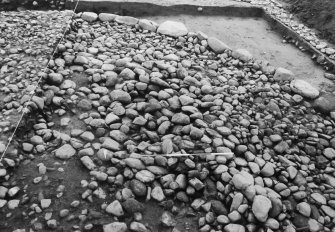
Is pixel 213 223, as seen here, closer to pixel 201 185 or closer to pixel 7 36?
pixel 201 185

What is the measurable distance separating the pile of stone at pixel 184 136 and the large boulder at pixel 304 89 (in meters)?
0.01

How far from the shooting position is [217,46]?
4125 mm

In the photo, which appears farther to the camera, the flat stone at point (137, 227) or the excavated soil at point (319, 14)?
the excavated soil at point (319, 14)

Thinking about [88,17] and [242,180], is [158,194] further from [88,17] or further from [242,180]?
[88,17]

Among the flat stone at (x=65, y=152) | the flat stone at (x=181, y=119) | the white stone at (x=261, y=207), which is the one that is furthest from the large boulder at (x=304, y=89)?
the flat stone at (x=65, y=152)

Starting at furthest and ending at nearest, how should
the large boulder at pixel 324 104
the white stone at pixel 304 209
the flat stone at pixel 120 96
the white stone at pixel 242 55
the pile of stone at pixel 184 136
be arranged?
the white stone at pixel 242 55 → the large boulder at pixel 324 104 → the flat stone at pixel 120 96 → the white stone at pixel 304 209 → the pile of stone at pixel 184 136

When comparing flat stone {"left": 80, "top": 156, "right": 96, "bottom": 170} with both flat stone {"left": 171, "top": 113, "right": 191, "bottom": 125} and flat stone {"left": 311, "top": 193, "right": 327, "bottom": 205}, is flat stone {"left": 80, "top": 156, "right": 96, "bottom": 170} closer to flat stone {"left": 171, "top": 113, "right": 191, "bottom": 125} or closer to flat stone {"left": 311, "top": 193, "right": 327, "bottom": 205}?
flat stone {"left": 171, "top": 113, "right": 191, "bottom": 125}

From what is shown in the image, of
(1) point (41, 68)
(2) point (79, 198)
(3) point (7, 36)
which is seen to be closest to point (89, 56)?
(1) point (41, 68)

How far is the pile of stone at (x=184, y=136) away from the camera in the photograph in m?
2.36

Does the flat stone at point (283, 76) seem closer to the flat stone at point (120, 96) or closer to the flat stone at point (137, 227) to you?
the flat stone at point (120, 96)

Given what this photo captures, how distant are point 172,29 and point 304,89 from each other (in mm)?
1803

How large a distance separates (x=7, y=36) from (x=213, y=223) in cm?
308

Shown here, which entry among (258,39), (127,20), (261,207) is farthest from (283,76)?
(127,20)

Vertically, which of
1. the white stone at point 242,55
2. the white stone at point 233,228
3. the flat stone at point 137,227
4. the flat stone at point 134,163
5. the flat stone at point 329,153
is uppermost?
the white stone at point 242,55
